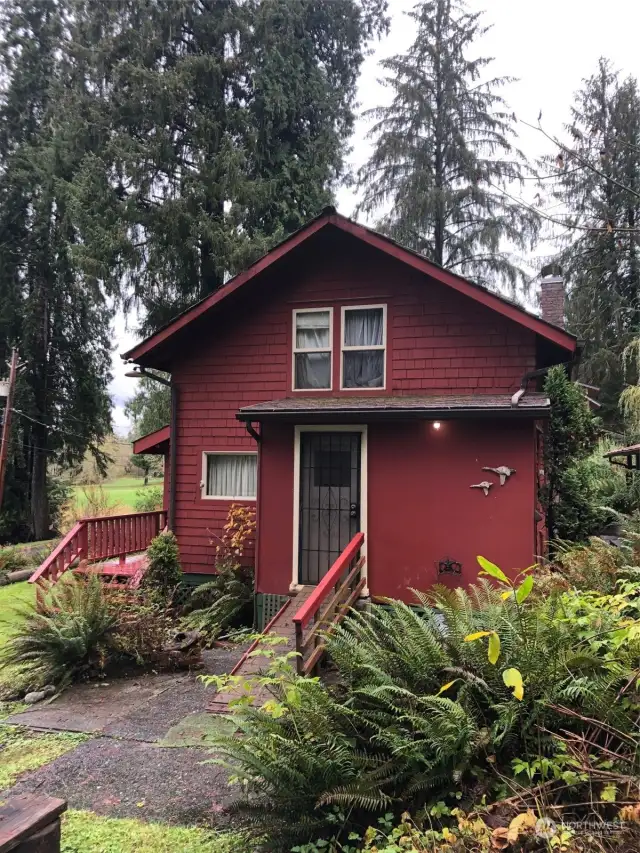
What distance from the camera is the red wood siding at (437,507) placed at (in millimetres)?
7223

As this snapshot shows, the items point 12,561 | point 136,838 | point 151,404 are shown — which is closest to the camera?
point 136,838

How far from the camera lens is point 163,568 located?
29.7 ft

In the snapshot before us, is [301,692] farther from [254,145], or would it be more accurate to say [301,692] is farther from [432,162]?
[432,162]

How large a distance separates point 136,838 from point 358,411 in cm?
508

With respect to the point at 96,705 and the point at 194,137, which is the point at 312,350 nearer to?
the point at 96,705

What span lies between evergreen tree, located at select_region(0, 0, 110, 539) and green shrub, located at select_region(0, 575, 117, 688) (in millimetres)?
15111

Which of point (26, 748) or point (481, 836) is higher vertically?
point (481, 836)

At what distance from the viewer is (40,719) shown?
564 centimetres

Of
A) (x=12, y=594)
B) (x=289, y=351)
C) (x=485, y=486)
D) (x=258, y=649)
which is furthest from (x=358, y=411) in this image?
(x=12, y=594)

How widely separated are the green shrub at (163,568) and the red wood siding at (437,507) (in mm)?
1862

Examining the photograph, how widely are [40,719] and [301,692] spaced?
3467mm

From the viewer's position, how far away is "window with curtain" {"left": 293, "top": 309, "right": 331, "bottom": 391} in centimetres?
905

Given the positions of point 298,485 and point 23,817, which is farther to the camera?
point 298,485

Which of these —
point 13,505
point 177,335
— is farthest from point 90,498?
point 177,335
